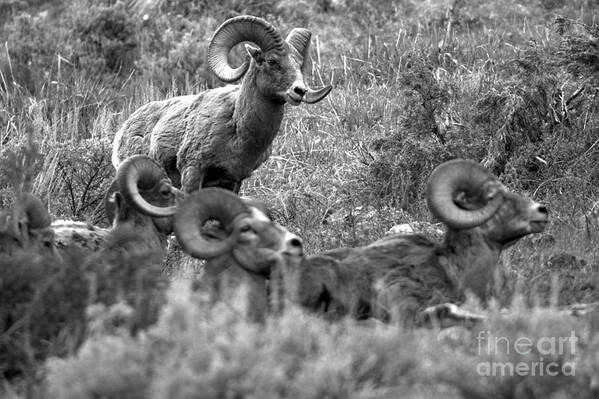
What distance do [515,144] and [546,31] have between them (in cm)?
623

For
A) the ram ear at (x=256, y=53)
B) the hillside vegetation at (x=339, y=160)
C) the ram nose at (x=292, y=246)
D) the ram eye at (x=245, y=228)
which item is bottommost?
the hillside vegetation at (x=339, y=160)

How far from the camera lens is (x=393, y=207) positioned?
1304cm

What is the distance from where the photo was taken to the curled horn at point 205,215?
7.99m

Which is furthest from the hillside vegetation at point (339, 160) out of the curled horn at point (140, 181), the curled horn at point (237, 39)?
the curled horn at point (237, 39)

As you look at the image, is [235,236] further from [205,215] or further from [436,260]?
[436,260]

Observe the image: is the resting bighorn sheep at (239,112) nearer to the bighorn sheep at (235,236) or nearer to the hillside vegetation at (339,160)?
the hillside vegetation at (339,160)

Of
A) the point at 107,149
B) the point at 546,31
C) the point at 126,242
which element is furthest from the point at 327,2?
the point at 126,242

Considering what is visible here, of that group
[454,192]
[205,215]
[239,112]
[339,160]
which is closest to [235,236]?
[205,215]

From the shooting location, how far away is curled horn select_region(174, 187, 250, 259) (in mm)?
7988

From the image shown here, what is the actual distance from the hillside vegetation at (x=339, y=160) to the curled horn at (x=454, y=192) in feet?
1.94

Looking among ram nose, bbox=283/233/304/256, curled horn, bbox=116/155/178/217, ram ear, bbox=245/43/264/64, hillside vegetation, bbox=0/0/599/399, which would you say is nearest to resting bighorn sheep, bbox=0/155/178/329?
curled horn, bbox=116/155/178/217

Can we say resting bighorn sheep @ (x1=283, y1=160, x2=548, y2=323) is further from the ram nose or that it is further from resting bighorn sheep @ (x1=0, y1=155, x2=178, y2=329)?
resting bighorn sheep @ (x1=0, y1=155, x2=178, y2=329)

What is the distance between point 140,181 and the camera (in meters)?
9.48

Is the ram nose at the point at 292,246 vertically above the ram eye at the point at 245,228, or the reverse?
the ram eye at the point at 245,228
